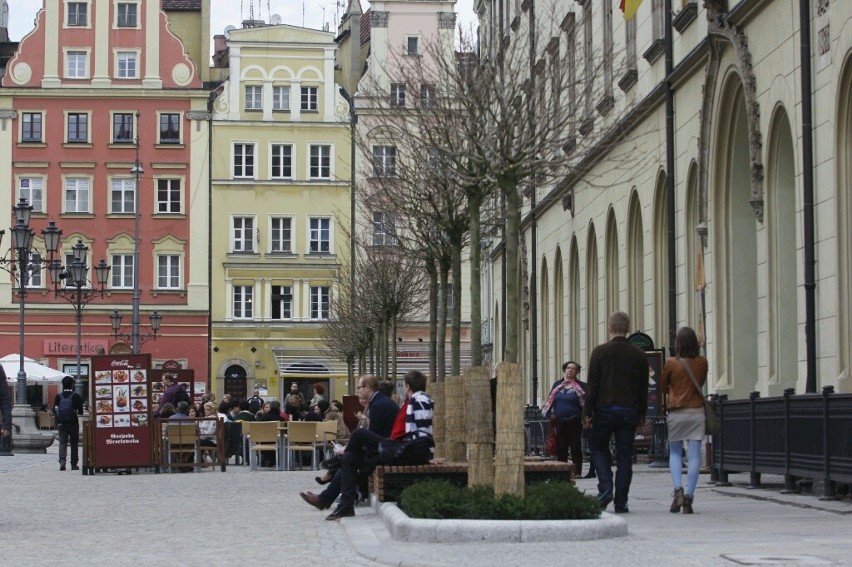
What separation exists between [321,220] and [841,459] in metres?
65.7

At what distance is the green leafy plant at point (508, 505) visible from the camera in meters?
13.9

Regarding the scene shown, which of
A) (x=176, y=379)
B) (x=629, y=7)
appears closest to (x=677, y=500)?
(x=629, y=7)

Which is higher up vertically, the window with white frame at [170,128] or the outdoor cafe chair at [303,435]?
the window with white frame at [170,128]

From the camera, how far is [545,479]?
55.0 ft

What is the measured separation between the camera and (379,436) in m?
18.9

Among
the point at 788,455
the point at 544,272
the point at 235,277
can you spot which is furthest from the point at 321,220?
the point at 788,455

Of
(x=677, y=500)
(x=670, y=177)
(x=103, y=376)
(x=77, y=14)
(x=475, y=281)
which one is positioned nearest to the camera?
(x=677, y=500)

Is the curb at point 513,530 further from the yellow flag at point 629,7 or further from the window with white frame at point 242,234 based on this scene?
the window with white frame at point 242,234

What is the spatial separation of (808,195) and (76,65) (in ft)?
202

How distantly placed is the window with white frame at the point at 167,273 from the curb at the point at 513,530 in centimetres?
6780

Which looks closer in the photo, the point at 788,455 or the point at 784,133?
the point at 788,455

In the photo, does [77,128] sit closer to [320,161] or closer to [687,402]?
[320,161]

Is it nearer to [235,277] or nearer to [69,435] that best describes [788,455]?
[69,435]

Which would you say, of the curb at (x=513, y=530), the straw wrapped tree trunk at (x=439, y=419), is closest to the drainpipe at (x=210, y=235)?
the straw wrapped tree trunk at (x=439, y=419)
